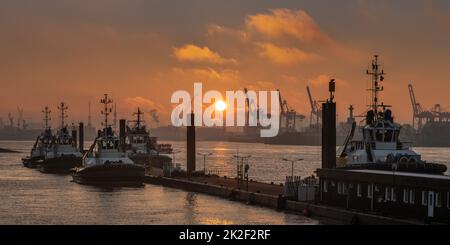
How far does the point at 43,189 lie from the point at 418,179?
57.4 m

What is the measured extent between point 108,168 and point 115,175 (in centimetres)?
127

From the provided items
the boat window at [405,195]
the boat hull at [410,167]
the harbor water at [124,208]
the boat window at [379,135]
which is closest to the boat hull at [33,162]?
the harbor water at [124,208]

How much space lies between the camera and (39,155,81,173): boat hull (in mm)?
134625

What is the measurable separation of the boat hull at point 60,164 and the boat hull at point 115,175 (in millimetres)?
35406

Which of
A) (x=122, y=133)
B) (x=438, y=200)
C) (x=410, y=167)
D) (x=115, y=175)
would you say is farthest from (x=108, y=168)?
(x=438, y=200)

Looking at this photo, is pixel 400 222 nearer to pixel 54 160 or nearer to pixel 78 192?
pixel 78 192

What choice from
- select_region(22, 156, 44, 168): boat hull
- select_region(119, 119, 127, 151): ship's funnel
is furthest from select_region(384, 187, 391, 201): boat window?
select_region(22, 156, 44, 168): boat hull

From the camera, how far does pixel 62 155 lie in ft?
456

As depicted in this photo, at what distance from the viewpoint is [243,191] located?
73.1 metres

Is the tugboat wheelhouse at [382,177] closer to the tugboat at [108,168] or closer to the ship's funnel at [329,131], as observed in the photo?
the ship's funnel at [329,131]
